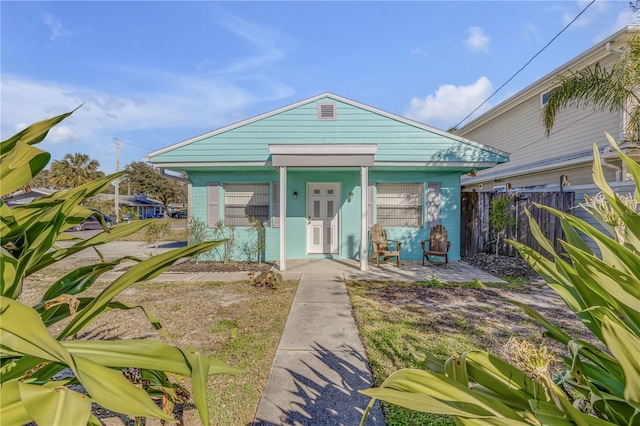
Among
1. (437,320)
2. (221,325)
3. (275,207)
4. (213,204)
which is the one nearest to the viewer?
(221,325)

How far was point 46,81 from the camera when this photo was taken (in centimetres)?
795

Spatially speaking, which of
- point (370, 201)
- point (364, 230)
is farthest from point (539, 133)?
point (364, 230)

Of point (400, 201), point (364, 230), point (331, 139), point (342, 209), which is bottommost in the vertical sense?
point (364, 230)

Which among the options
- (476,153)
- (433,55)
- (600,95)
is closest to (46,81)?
(476,153)

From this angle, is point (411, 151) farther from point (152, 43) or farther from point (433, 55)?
point (152, 43)

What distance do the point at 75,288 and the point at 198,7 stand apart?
764 centimetres

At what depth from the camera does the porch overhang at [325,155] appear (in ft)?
24.8

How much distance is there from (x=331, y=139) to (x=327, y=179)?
119 centimetres

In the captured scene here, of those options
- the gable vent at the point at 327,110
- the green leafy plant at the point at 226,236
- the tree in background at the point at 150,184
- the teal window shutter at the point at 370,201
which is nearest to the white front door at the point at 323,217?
the teal window shutter at the point at 370,201

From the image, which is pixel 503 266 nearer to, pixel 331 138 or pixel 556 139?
pixel 331 138

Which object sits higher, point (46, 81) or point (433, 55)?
point (433, 55)

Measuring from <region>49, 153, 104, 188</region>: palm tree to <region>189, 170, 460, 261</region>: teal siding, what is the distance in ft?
84.6

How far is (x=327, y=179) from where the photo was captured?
9133mm

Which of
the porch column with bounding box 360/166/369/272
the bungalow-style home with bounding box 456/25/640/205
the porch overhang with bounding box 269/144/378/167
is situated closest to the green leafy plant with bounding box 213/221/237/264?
the porch overhang with bounding box 269/144/378/167
